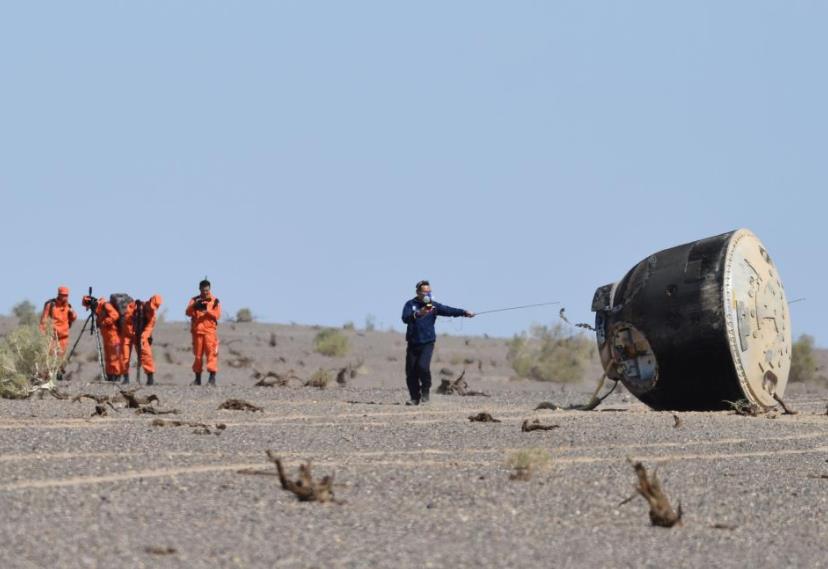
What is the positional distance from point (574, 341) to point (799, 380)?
704 centimetres

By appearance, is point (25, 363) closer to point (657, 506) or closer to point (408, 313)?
point (408, 313)

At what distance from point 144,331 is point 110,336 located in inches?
29.0

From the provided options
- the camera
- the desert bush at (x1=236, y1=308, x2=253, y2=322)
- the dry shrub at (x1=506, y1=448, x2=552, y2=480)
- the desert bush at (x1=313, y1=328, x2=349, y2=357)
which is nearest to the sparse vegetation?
the desert bush at (x1=236, y1=308, x2=253, y2=322)

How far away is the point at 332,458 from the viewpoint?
13414mm

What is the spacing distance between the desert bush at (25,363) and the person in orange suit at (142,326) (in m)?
2.12

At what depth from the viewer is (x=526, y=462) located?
40.5ft

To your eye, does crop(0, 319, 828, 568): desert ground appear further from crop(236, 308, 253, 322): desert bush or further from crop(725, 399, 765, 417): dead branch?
crop(236, 308, 253, 322): desert bush

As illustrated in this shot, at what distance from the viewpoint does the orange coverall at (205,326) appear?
2697 centimetres

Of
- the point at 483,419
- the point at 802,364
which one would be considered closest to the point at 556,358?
the point at 802,364

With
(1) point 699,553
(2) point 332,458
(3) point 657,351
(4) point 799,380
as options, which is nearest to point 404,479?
(2) point 332,458

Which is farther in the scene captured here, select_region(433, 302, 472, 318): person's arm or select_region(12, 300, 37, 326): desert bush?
select_region(12, 300, 37, 326): desert bush

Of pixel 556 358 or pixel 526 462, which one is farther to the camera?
pixel 556 358

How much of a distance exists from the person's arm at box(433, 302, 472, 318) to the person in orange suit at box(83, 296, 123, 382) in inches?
349

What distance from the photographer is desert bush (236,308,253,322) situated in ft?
214
